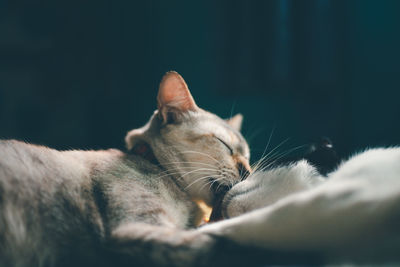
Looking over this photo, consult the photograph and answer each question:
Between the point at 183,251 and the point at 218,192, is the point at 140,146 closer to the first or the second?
the point at 218,192

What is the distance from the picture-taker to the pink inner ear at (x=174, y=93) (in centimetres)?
99

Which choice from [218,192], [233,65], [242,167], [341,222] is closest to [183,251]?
[341,222]

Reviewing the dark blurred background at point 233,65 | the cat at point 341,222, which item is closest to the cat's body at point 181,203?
the cat at point 341,222

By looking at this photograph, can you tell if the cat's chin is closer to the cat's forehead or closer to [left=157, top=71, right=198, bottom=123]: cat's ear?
the cat's forehead

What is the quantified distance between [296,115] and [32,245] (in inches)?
71.8

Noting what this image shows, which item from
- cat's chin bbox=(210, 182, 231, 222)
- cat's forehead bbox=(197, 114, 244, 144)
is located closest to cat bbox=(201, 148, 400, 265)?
cat's chin bbox=(210, 182, 231, 222)

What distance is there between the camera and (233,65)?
2221 mm

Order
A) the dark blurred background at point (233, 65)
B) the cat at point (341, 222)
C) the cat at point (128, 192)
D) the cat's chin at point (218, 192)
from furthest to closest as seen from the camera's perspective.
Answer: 1. the dark blurred background at point (233, 65)
2. the cat's chin at point (218, 192)
3. the cat at point (128, 192)
4. the cat at point (341, 222)

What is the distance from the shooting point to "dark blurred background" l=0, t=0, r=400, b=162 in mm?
2045

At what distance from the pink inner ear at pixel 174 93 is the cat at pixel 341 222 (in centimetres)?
50

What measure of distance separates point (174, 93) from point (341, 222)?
664mm

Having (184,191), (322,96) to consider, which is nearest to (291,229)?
(184,191)

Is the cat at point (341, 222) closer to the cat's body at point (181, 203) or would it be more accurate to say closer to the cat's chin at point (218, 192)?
the cat's body at point (181, 203)

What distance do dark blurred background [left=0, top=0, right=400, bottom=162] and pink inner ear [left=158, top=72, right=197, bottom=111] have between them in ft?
2.87
